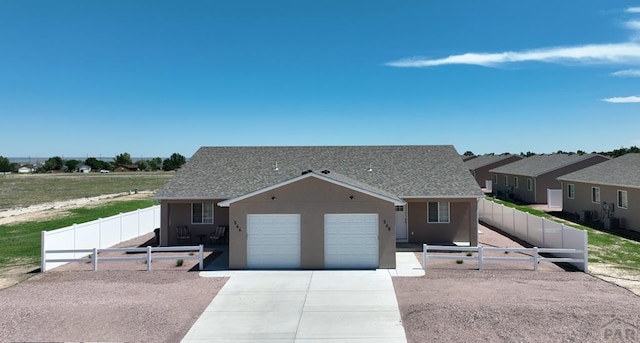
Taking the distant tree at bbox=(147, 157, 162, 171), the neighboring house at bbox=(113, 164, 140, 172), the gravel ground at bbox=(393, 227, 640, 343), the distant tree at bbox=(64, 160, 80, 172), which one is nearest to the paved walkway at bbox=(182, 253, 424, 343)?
the gravel ground at bbox=(393, 227, 640, 343)

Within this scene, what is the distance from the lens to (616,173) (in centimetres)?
2731

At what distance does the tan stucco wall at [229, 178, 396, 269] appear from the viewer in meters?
15.8

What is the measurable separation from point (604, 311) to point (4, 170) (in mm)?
183847

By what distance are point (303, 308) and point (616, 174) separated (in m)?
26.0

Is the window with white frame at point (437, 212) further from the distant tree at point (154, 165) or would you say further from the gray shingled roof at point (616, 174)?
the distant tree at point (154, 165)

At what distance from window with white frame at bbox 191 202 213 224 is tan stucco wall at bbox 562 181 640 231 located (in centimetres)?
2430

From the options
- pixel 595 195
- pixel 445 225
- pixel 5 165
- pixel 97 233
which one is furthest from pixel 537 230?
pixel 5 165

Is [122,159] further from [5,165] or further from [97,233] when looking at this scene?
[97,233]

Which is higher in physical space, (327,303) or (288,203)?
(288,203)

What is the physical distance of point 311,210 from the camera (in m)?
16.0

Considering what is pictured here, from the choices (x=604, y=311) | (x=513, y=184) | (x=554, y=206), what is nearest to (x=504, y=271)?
(x=604, y=311)

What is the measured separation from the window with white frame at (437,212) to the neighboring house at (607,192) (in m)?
11.9

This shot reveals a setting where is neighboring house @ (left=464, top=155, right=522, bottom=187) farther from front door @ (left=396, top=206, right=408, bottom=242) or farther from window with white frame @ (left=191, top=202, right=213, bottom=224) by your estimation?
window with white frame @ (left=191, top=202, right=213, bottom=224)

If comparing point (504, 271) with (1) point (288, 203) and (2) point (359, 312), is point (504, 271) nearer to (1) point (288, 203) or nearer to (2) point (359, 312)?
(2) point (359, 312)
